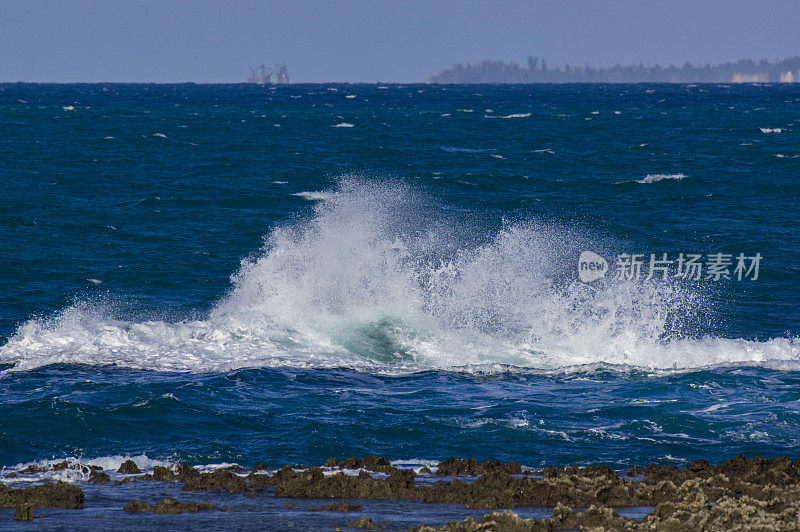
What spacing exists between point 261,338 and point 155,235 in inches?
411

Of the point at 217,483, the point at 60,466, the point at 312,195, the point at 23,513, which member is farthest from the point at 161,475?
the point at 312,195

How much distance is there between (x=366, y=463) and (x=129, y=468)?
2621mm

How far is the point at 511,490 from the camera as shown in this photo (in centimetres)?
939

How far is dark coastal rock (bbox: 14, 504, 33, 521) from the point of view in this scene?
8656mm

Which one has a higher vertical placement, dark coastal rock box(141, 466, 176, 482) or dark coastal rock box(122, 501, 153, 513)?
dark coastal rock box(122, 501, 153, 513)

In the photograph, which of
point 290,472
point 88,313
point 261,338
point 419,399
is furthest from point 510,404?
point 88,313

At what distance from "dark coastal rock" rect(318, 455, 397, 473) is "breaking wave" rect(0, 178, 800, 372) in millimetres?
5446

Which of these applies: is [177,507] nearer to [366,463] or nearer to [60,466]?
[366,463]

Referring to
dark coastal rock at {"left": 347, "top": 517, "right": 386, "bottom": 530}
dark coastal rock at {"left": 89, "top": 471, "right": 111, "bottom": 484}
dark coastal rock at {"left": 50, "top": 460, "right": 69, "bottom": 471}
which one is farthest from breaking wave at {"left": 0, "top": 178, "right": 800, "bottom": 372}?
dark coastal rock at {"left": 347, "top": 517, "right": 386, "bottom": 530}

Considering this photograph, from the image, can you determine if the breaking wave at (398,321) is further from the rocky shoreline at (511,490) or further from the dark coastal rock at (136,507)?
the dark coastal rock at (136,507)

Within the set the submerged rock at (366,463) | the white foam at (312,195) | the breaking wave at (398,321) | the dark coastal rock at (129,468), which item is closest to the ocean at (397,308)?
the breaking wave at (398,321)

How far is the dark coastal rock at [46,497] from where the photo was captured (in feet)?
30.0

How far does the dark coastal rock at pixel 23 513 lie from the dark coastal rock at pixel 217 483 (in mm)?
1615

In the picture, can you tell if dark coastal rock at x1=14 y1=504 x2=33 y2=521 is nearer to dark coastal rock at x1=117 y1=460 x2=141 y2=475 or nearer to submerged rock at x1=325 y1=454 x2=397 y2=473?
dark coastal rock at x1=117 y1=460 x2=141 y2=475
